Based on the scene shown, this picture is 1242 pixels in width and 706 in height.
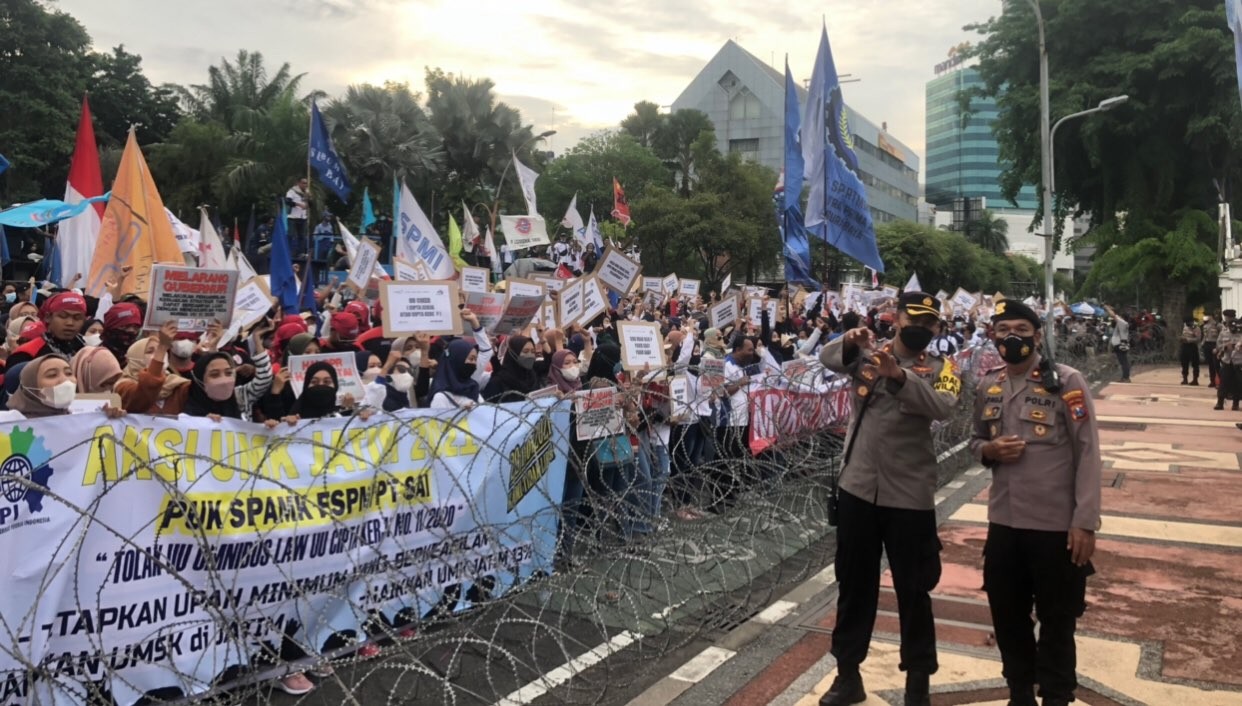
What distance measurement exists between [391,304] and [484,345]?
5.20 feet

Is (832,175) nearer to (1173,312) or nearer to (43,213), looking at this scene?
(43,213)

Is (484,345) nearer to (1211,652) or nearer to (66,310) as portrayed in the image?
(66,310)

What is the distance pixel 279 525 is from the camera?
211 inches

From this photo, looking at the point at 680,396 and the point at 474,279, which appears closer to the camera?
the point at 680,396

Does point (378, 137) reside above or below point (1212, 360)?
above

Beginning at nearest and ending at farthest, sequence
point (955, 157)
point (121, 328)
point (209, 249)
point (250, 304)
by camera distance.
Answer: point (121, 328) → point (250, 304) → point (209, 249) → point (955, 157)

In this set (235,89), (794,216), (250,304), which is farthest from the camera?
(235,89)

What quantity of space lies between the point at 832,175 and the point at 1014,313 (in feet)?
29.5

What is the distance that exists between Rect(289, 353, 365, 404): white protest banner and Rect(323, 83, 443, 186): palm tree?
2955cm

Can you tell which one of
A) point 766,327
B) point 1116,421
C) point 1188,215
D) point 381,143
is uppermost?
point 381,143

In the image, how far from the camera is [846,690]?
5070 millimetres

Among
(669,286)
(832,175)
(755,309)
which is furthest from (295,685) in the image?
(669,286)

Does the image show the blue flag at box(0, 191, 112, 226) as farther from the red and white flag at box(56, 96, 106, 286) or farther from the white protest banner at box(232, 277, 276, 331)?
the white protest banner at box(232, 277, 276, 331)

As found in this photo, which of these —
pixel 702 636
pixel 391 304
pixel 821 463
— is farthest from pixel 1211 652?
pixel 391 304
